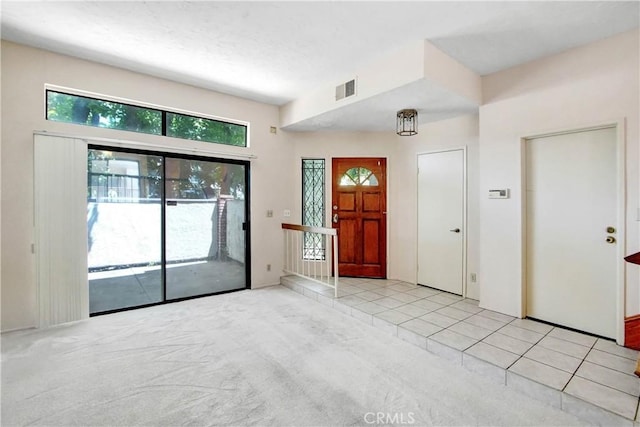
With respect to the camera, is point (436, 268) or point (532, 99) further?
point (436, 268)

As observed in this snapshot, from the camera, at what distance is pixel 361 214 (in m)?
4.94

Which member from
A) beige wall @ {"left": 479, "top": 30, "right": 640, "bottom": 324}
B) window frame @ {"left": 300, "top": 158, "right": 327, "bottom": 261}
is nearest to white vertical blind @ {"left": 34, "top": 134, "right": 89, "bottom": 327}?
window frame @ {"left": 300, "top": 158, "right": 327, "bottom": 261}

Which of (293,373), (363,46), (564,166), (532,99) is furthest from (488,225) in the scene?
(293,373)

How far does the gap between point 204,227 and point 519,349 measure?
12.7 ft

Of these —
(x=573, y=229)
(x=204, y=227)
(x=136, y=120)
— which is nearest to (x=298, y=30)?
(x=136, y=120)

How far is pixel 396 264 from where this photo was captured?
482cm

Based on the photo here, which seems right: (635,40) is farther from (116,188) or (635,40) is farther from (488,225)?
(116,188)

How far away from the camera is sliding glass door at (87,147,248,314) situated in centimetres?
346

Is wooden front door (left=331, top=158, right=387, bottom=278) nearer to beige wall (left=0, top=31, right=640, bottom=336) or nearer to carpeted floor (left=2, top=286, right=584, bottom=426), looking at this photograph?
beige wall (left=0, top=31, right=640, bottom=336)

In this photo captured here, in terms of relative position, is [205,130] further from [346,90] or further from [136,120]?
[346,90]

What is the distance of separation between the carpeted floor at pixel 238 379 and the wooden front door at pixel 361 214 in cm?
178

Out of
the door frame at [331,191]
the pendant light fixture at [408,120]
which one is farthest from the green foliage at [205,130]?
the pendant light fixture at [408,120]

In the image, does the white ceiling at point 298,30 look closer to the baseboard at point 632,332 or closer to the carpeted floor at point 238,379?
the baseboard at point 632,332

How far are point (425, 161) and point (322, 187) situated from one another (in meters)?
1.71
